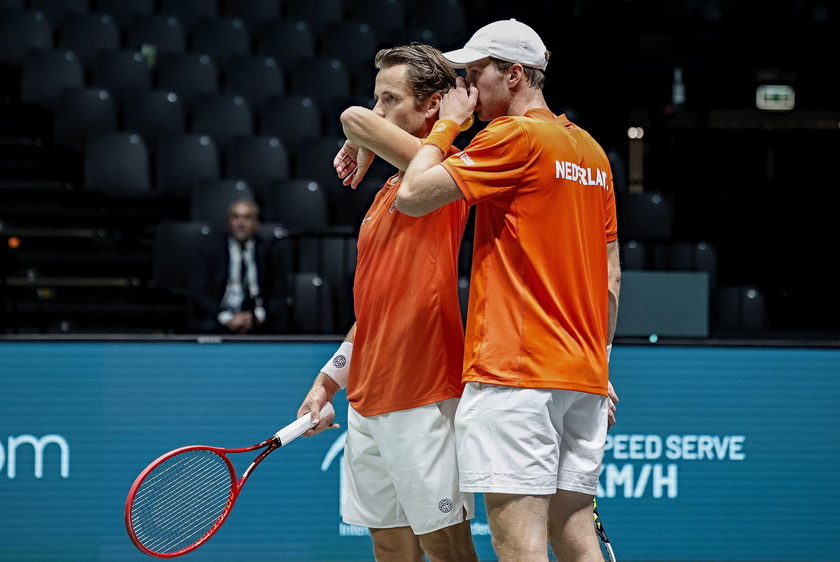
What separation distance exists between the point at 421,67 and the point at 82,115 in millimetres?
5909

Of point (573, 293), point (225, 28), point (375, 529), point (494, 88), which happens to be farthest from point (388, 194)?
point (225, 28)

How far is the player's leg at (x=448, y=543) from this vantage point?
3037 millimetres

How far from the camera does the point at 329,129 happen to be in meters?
9.09

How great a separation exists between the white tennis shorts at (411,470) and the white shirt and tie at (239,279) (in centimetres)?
337

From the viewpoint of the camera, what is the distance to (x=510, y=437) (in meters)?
2.74

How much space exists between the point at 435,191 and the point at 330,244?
437 centimetres

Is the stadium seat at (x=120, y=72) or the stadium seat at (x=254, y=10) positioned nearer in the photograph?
the stadium seat at (x=120, y=72)

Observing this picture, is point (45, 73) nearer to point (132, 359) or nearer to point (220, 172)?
point (220, 172)

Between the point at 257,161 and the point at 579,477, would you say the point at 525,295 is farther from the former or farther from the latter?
the point at 257,161

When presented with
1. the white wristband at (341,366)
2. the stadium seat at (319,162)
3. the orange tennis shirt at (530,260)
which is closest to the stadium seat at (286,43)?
the stadium seat at (319,162)

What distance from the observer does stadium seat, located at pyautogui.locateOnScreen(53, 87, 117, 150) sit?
27.2 ft

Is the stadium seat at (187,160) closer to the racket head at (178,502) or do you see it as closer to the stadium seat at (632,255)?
the stadium seat at (632,255)

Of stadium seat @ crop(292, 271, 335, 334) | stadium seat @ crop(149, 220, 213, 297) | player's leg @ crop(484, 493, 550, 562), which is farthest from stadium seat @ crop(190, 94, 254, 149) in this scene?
player's leg @ crop(484, 493, 550, 562)

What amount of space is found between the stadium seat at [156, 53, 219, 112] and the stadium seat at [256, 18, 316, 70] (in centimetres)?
87
